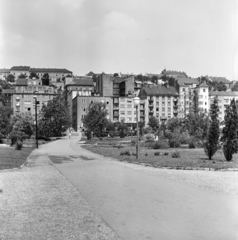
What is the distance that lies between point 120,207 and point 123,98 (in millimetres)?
101543

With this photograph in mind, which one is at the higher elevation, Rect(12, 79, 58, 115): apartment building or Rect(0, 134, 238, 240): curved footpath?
Rect(12, 79, 58, 115): apartment building

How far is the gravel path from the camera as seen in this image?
6861 mm

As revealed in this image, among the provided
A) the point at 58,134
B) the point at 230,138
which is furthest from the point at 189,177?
the point at 58,134

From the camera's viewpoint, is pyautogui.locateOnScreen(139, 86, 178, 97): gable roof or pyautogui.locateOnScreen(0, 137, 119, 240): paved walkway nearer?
pyautogui.locateOnScreen(0, 137, 119, 240): paved walkway

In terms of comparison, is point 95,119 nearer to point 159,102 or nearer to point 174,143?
point 174,143

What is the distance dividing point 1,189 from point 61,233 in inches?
222

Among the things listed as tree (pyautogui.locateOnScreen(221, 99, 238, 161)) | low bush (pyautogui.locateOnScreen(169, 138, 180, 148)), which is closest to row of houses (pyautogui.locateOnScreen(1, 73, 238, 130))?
low bush (pyautogui.locateOnScreen(169, 138, 180, 148))

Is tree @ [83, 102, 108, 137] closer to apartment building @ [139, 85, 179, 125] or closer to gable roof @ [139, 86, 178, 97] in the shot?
apartment building @ [139, 85, 179, 125]

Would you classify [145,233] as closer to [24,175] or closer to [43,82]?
[24,175]

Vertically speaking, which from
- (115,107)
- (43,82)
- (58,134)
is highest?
(43,82)

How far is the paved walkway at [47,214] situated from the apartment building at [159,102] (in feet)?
333

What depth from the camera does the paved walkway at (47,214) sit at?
22.4 ft

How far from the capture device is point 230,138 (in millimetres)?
20000

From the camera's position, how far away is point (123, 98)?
110062 mm
